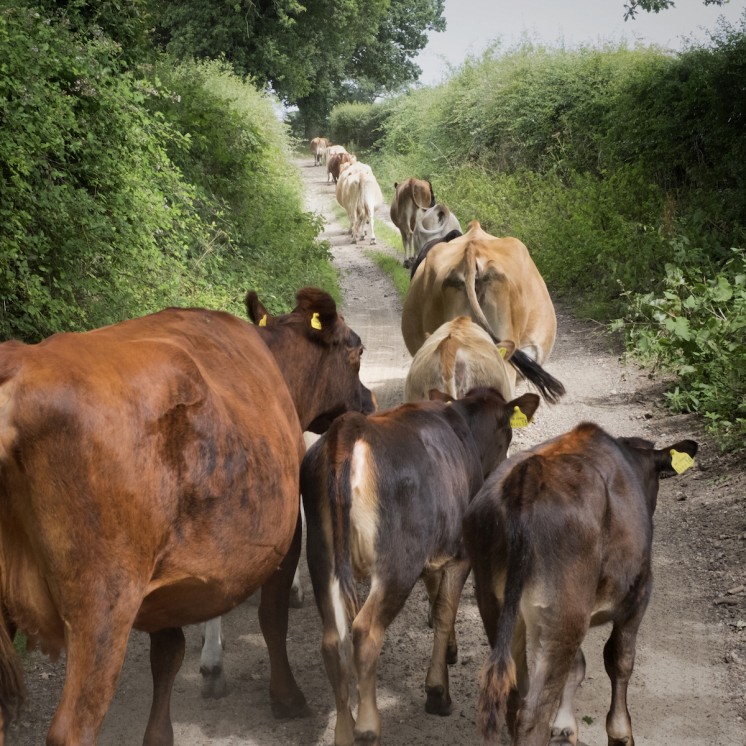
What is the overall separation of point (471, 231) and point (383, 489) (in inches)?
236

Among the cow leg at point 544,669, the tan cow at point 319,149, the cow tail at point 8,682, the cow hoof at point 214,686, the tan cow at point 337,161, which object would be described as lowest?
the cow hoof at point 214,686

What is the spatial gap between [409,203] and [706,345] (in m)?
12.3

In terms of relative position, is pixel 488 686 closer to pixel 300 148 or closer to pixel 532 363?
pixel 532 363

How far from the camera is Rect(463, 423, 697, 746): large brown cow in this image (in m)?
3.95

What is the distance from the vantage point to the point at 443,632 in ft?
16.3

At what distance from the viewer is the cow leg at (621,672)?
14.5 feet

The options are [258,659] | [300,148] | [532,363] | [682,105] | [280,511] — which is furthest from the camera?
[300,148]

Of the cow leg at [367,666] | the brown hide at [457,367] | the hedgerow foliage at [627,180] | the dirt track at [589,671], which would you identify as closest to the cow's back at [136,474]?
the cow leg at [367,666]

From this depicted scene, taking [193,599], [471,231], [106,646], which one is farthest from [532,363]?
[106,646]

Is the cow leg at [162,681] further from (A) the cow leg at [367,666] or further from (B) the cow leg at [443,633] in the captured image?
(B) the cow leg at [443,633]

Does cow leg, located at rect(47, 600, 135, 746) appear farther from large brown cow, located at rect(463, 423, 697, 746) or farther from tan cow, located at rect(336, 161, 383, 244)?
tan cow, located at rect(336, 161, 383, 244)

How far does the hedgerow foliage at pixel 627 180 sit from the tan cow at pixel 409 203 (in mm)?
1486

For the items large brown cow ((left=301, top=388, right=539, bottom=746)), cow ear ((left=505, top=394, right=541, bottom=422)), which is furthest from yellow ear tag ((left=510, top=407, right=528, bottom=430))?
large brown cow ((left=301, top=388, right=539, bottom=746))

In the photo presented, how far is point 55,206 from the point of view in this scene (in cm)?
841
